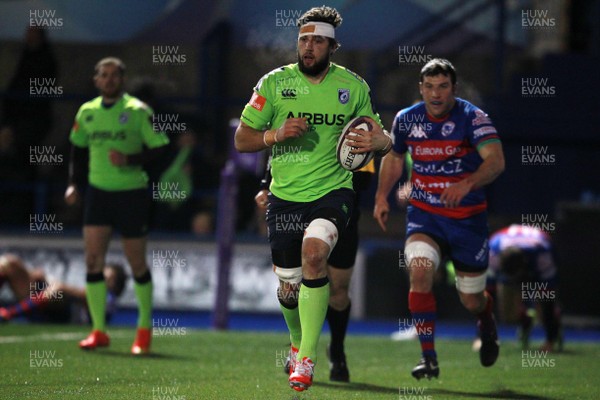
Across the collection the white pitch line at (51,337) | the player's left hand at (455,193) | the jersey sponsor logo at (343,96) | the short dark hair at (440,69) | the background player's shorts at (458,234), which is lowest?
the white pitch line at (51,337)

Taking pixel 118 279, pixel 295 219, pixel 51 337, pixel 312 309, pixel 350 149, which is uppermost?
pixel 350 149

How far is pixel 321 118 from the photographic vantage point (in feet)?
28.2

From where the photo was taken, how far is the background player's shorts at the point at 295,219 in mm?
8508

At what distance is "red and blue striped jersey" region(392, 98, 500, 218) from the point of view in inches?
386

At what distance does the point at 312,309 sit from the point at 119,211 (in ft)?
13.3

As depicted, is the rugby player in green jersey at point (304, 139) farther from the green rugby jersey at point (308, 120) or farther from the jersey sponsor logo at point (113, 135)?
the jersey sponsor logo at point (113, 135)

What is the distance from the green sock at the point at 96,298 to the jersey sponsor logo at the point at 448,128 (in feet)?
13.0

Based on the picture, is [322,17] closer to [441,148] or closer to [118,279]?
[441,148]

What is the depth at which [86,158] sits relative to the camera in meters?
12.4

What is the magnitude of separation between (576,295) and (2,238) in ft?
26.9

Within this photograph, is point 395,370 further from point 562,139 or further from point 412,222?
point 562,139

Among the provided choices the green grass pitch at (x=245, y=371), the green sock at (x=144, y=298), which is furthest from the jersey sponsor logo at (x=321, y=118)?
the green sock at (x=144, y=298)

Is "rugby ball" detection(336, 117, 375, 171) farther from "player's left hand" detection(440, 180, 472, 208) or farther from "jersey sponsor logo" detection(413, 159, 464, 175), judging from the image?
"jersey sponsor logo" detection(413, 159, 464, 175)

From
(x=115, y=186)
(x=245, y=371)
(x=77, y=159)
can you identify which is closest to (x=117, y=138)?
(x=115, y=186)
